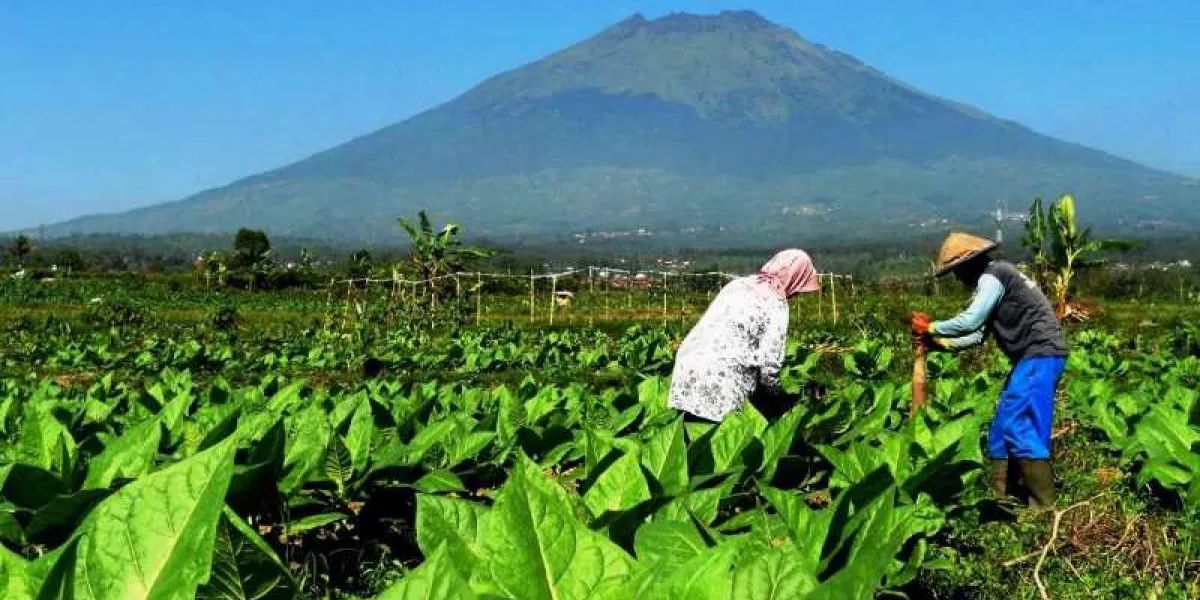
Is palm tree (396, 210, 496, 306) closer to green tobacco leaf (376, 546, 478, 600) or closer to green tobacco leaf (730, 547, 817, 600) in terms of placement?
green tobacco leaf (730, 547, 817, 600)

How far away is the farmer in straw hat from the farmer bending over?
104 cm

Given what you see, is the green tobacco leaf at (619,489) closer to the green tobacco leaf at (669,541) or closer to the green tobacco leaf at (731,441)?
the green tobacco leaf at (669,541)

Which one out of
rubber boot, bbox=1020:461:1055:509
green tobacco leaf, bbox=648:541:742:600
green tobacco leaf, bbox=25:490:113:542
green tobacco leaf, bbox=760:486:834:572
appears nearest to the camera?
green tobacco leaf, bbox=648:541:742:600

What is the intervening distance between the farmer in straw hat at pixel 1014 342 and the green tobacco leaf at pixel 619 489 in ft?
13.0

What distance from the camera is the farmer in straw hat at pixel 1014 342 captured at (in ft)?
21.2

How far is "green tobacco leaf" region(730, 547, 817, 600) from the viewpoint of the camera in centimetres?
161

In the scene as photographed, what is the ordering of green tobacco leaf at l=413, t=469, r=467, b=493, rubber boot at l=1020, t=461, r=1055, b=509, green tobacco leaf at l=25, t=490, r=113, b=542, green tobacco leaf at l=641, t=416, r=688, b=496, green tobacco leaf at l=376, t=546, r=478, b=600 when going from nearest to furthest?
green tobacco leaf at l=376, t=546, r=478, b=600, green tobacco leaf at l=25, t=490, r=113, b=542, green tobacco leaf at l=641, t=416, r=688, b=496, green tobacco leaf at l=413, t=469, r=467, b=493, rubber boot at l=1020, t=461, r=1055, b=509

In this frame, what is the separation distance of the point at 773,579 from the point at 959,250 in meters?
5.43

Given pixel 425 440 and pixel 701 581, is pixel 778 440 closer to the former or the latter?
pixel 425 440

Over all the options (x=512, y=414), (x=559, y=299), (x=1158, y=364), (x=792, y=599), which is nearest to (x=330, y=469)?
(x=512, y=414)

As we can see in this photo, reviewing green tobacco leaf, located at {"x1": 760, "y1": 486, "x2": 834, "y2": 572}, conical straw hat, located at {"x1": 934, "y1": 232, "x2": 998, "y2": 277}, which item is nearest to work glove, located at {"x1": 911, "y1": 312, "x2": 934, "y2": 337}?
conical straw hat, located at {"x1": 934, "y1": 232, "x2": 998, "y2": 277}

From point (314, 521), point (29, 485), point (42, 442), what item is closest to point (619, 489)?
point (314, 521)

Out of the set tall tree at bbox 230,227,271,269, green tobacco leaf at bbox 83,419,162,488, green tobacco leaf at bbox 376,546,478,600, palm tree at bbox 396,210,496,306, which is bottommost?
tall tree at bbox 230,227,271,269

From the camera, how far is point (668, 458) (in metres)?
3.54
